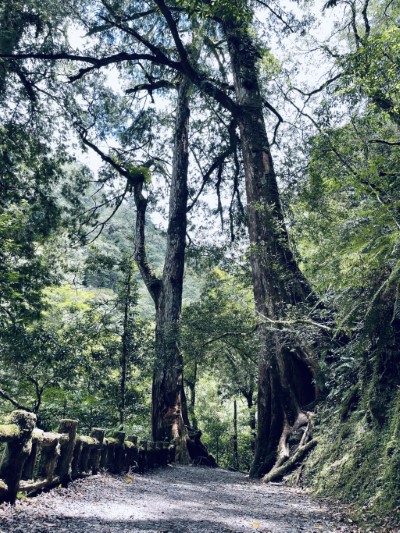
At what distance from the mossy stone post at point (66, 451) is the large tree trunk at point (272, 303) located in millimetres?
3301

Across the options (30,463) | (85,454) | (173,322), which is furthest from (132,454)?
(173,322)

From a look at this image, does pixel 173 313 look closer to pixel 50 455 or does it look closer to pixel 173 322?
pixel 173 322

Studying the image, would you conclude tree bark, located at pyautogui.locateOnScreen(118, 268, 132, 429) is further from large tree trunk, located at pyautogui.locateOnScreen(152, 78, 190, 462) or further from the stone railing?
the stone railing

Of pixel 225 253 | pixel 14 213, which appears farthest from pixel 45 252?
pixel 225 253

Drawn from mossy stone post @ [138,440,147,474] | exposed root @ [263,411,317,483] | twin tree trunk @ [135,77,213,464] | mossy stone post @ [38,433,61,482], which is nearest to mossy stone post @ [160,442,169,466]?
twin tree trunk @ [135,77,213,464]

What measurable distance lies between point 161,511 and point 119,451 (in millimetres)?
2364

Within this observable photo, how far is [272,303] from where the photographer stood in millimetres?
7992

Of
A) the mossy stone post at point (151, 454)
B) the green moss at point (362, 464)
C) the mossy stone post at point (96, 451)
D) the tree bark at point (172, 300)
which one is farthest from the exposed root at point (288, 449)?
the tree bark at point (172, 300)

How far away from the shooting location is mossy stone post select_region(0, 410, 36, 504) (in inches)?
114

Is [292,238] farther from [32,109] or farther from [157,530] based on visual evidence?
[32,109]

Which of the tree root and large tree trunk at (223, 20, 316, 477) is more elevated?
large tree trunk at (223, 20, 316, 477)

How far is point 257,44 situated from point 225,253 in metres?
6.36

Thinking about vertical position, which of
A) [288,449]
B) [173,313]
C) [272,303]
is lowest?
[288,449]

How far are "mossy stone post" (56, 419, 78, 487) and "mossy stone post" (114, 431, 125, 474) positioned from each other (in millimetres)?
1785
